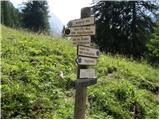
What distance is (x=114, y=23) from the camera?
26922 millimetres

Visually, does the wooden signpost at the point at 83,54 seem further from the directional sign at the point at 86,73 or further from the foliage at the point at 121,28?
the foliage at the point at 121,28

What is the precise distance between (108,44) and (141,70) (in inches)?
486

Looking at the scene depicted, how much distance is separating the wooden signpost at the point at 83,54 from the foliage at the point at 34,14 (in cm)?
3759

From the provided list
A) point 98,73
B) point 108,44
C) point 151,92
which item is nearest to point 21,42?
point 98,73

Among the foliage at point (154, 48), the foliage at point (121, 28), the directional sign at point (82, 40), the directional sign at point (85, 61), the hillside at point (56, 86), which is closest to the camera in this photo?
the directional sign at point (85, 61)

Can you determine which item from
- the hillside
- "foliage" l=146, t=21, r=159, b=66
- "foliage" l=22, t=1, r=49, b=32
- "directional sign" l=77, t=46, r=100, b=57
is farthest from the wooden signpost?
"foliage" l=22, t=1, r=49, b=32

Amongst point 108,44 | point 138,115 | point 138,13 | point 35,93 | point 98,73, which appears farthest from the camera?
point 138,13

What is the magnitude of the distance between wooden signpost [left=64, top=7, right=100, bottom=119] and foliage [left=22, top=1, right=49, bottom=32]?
37.6m

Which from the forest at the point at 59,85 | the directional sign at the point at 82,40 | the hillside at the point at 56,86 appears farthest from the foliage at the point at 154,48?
the directional sign at the point at 82,40

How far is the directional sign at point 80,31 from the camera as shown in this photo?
6.79m

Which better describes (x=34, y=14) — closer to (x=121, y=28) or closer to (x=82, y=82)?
(x=121, y=28)

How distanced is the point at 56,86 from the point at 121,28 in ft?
59.1

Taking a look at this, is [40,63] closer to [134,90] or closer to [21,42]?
[21,42]

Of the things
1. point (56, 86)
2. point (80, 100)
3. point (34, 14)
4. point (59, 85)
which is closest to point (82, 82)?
point (80, 100)
